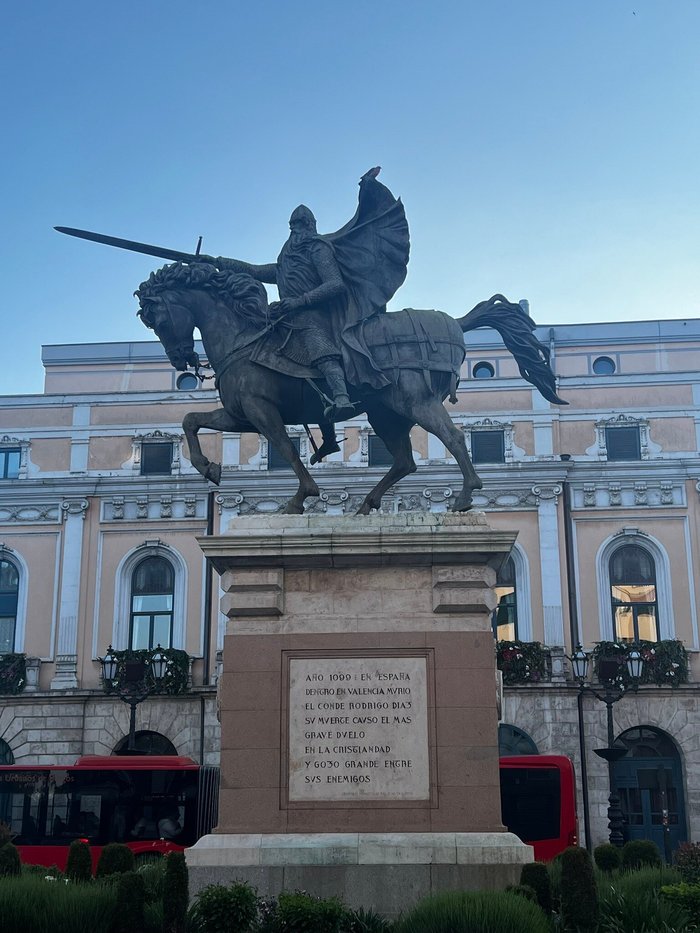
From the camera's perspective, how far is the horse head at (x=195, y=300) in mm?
13945

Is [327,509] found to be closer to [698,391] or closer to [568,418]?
[568,418]

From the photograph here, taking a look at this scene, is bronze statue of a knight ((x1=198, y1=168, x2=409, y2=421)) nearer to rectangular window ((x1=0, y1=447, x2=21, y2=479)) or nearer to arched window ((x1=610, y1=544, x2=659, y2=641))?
arched window ((x1=610, y1=544, x2=659, y2=641))

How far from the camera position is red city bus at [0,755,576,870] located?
1038 inches

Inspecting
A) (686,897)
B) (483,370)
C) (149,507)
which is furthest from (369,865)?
(483,370)

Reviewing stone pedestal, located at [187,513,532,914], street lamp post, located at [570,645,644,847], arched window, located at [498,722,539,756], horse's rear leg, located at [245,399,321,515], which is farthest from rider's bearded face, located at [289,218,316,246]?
arched window, located at [498,722,539,756]

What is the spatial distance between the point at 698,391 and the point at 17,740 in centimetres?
2374

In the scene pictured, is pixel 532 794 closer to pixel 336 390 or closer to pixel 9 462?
pixel 336 390

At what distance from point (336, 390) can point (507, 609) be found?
25.2 metres

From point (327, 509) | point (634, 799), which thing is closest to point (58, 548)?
point (327, 509)

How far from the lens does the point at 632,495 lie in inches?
1486

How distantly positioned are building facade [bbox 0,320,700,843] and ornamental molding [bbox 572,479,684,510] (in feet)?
0.19

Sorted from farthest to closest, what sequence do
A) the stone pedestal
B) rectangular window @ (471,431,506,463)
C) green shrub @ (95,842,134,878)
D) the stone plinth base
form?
rectangular window @ (471,431,506,463) < green shrub @ (95,842,134,878) < the stone pedestal < the stone plinth base

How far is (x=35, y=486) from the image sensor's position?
3894cm

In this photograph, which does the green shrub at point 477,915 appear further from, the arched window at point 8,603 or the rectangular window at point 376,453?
the arched window at point 8,603
